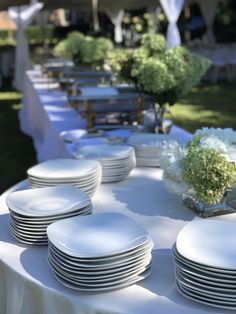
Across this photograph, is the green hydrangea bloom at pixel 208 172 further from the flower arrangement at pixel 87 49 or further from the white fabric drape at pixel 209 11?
the white fabric drape at pixel 209 11

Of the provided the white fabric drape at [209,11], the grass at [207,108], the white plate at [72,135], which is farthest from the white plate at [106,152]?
the white fabric drape at [209,11]

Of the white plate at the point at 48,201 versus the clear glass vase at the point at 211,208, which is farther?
the clear glass vase at the point at 211,208

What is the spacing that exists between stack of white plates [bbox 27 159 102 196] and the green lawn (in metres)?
2.13

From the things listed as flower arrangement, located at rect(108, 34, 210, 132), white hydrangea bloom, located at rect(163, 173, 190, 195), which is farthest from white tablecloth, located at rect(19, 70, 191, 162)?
white hydrangea bloom, located at rect(163, 173, 190, 195)

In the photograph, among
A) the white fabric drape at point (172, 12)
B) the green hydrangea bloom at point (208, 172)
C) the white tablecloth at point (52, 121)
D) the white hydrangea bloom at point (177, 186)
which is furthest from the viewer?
the white fabric drape at point (172, 12)

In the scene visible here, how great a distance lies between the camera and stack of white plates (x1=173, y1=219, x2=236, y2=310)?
97cm

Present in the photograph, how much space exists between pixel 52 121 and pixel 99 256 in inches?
89.5

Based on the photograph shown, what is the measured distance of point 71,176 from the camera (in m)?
1.60

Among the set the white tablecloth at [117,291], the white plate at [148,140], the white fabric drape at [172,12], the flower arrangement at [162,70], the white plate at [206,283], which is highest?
the white fabric drape at [172,12]

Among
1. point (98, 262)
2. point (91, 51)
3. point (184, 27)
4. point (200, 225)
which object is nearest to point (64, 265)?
point (98, 262)

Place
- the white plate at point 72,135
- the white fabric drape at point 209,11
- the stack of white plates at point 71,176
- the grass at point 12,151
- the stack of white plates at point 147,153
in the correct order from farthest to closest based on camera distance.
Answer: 1. the white fabric drape at point 209,11
2. the grass at point 12,151
3. the white plate at point 72,135
4. the stack of white plates at point 147,153
5. the stack of white plates at point 71,176

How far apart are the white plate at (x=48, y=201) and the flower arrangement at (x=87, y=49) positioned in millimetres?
2872

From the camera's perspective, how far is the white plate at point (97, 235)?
1078 mm

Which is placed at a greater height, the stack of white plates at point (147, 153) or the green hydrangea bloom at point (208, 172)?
the green hydrangea bloom at point (208, 172)
